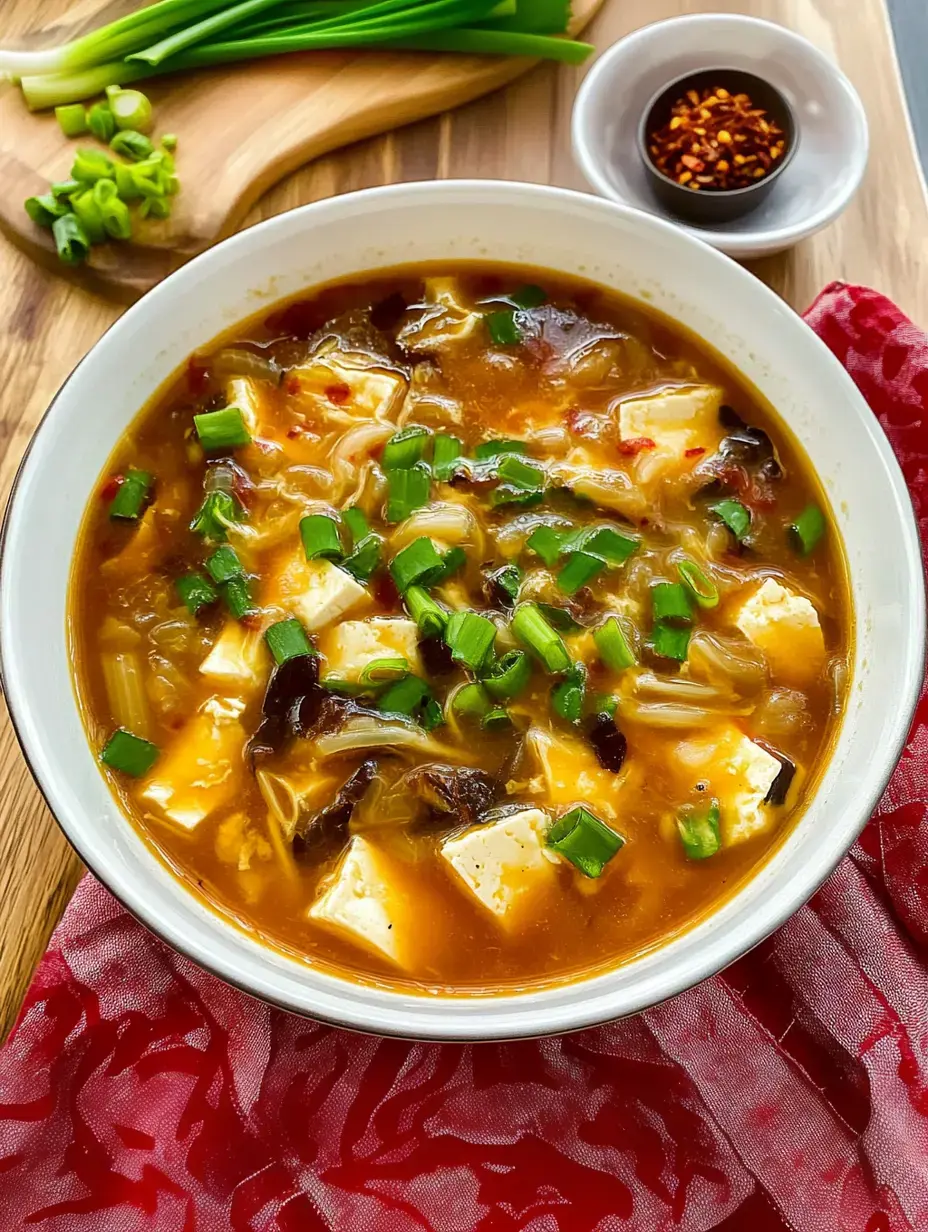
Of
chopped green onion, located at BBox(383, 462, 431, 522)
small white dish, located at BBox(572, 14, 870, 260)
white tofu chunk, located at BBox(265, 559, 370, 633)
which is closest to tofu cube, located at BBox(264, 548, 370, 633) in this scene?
white tofu chunk, located at BBox(265, 559, 370, 633)

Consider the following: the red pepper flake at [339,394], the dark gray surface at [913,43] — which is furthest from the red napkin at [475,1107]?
the dark gray surface at [913,43]

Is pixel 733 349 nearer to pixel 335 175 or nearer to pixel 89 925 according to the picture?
pixel 335 175

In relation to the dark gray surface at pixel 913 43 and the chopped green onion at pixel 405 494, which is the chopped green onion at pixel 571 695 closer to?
the chopped green onion at pixel 405 494

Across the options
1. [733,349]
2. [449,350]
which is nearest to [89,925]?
[449,350]

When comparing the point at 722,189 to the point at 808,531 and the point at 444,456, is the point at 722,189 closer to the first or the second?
the point at 808,531

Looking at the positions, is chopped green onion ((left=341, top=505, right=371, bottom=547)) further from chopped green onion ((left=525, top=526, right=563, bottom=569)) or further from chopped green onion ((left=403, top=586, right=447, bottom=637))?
chopped green onion ((left=525, top=526, right=563, bottom=569))

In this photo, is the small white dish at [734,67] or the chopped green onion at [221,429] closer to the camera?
the chopped green onion at [221,429]
